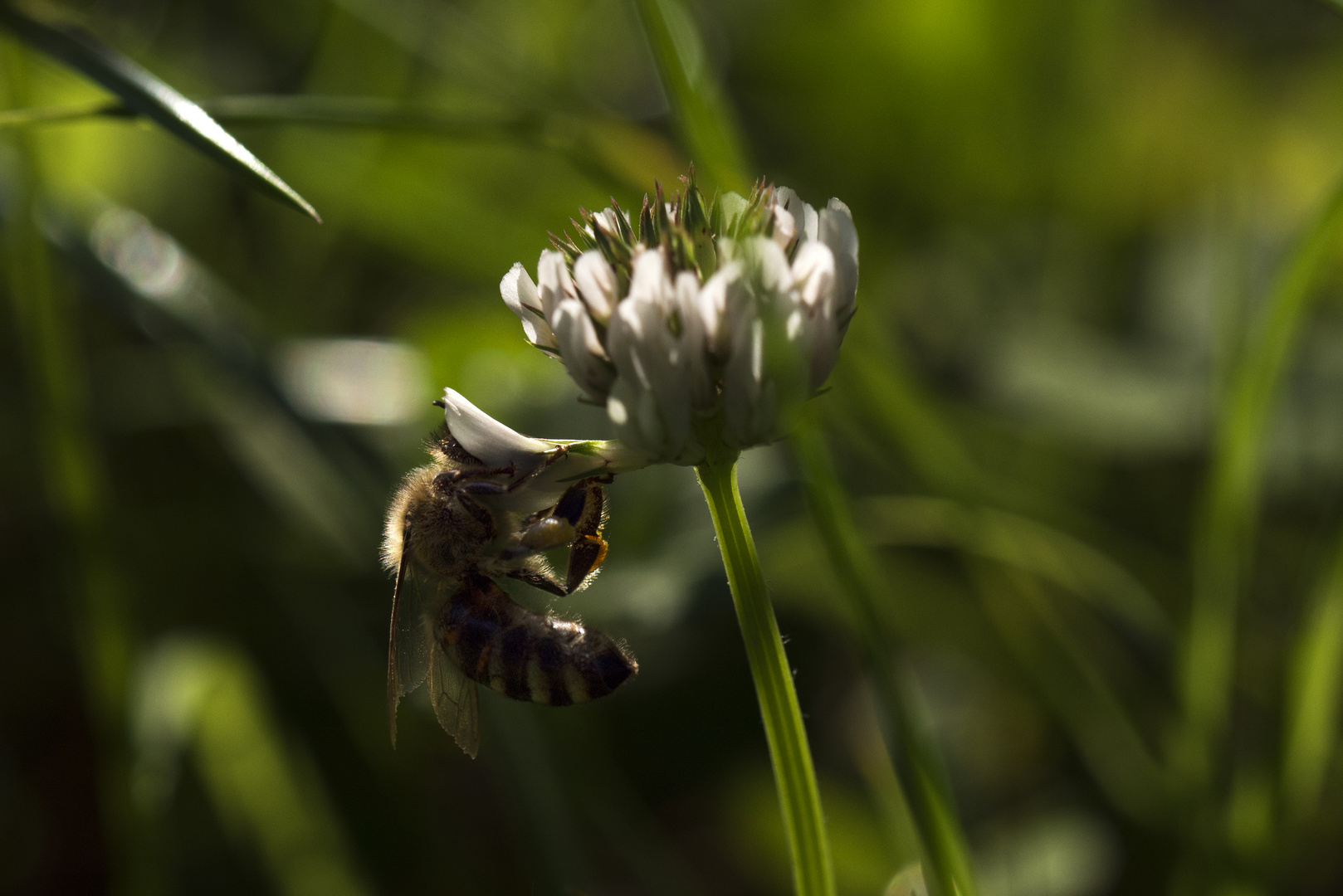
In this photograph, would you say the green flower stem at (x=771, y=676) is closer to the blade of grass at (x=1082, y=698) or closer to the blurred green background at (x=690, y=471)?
the blurred green background at (x=690, y=471)

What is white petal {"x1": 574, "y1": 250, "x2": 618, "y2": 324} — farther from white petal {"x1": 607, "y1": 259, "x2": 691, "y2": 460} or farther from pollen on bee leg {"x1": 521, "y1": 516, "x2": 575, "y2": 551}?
pollen on bee leg {"x1": 521, "y1": 516, "x2": 575, "y2": 551}

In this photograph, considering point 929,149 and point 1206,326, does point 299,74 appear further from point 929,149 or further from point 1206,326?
point 1206,326

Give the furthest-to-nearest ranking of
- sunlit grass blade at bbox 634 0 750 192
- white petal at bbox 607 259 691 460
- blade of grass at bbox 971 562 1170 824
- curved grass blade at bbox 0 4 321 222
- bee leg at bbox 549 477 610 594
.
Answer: blade of grass at bbox 971 562 1170 824, sunlit grass blade at bbox 634 0 750 192, bee leg at bbox 549 477 610 594, curved grass blade at bbox 0 4 321 222, white petal at bbox 607 259 691 460

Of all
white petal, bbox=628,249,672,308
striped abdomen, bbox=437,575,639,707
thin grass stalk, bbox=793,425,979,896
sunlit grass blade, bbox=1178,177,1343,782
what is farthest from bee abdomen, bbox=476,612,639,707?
sunlit grass blade, bbox=1178,177,1343,782

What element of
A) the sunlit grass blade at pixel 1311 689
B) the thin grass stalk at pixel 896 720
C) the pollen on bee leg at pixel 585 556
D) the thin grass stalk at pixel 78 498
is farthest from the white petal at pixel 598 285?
the thin grass stalk at pixel 78 498

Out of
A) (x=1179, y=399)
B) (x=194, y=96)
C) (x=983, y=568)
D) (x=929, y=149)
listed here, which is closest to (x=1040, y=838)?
(x=983, y=568)

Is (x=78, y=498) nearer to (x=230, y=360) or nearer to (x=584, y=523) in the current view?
(x=230, y=360)
